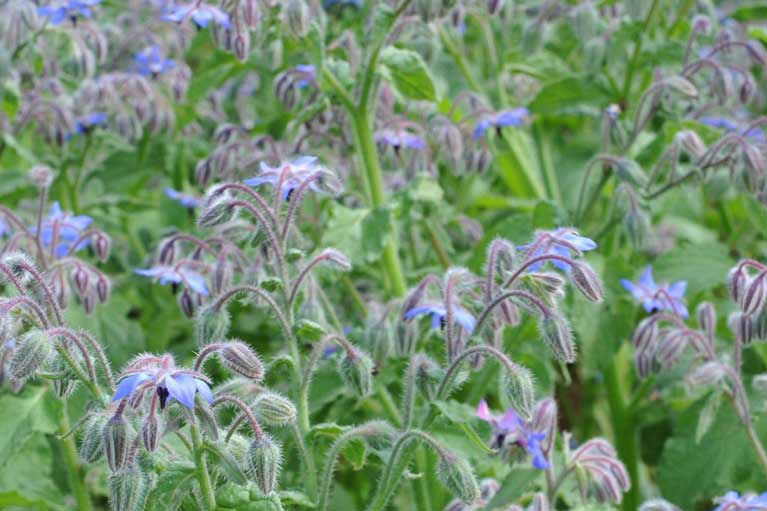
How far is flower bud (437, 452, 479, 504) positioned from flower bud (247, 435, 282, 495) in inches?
10.9

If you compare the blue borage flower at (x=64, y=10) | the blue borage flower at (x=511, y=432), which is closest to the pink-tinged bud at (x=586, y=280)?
the blue borage flower at (x=511, y=432)

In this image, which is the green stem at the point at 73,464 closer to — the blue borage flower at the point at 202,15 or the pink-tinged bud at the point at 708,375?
the blue borage flower at the point at 202,15

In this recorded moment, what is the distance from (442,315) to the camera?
82.7 inches

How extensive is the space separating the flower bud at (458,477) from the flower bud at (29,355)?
610 millimetres

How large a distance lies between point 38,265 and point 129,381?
1017 millimetres

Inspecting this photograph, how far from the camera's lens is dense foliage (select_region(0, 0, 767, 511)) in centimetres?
189

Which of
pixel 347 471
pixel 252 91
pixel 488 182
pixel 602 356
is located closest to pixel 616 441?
pixel 602 356

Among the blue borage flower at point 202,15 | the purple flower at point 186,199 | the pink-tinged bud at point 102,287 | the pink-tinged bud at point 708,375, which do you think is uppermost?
the blue borage flower at point 202,15

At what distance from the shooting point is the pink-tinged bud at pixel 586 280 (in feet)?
6.47

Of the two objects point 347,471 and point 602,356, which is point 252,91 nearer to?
point 347,471

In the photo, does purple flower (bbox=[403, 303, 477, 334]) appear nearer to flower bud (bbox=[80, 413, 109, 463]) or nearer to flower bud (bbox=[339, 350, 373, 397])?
flower bud (bbox=[339, 350, 373, 397])

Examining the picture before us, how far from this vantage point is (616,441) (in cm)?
309

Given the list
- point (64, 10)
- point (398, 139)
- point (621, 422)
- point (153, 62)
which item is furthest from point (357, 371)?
point (153, 62)

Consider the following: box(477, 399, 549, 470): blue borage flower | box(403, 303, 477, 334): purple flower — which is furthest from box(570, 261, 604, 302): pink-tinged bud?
box(477, 399, 549, 470): blue borage flower
